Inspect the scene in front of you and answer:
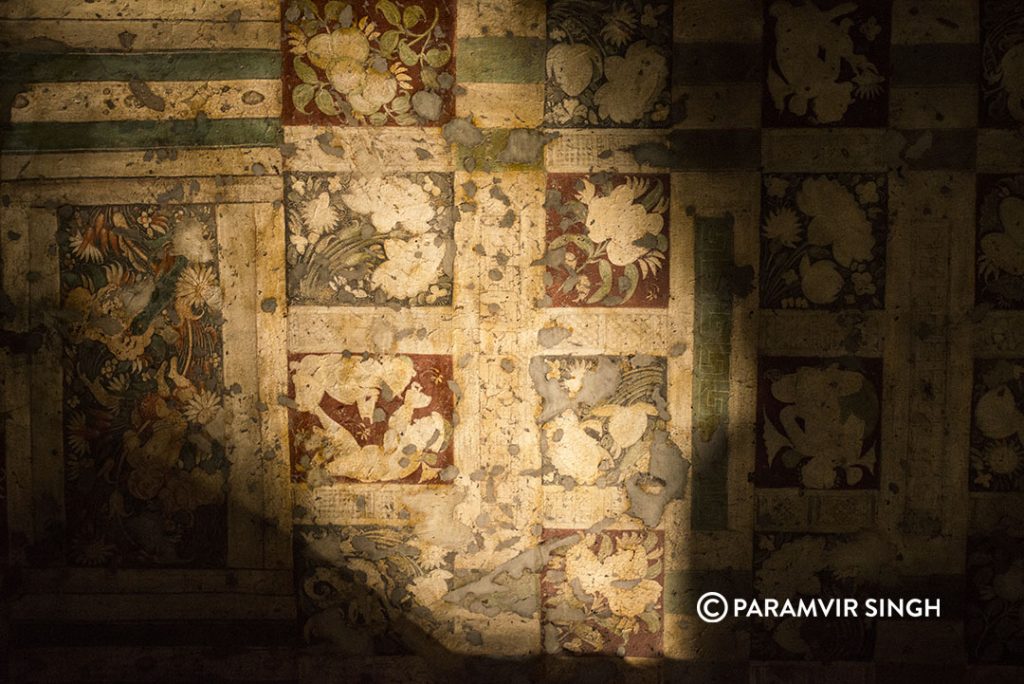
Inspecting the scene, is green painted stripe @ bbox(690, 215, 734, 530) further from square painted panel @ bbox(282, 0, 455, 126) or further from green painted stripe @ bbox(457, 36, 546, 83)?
square painted panel @ bbox(282, 0, 455, 126)

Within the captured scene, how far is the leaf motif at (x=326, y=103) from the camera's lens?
1830mm

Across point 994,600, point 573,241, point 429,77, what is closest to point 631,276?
point 573,241

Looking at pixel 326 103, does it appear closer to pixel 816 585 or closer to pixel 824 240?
pixel 824 240

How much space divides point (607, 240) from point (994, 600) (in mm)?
1555

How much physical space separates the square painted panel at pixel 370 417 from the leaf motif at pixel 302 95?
72 cm

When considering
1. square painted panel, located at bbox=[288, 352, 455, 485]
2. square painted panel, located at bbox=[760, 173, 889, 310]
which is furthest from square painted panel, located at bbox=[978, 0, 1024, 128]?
square painted panel, located at bbox=[288, 352, 455, 485]

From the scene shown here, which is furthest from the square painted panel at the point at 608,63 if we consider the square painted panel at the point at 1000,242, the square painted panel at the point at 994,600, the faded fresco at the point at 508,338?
the square painted panel at the point at 994,600

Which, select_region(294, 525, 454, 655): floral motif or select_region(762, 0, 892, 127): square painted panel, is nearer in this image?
select_region(762, 0, 892, 127): square painted panel

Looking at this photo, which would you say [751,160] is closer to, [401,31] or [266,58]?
[401,31]

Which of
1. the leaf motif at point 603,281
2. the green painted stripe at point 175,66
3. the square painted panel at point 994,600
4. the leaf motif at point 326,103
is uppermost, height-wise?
the green painted stripe at point 175,66

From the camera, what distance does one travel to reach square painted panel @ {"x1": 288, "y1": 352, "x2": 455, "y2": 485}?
73.6 inches

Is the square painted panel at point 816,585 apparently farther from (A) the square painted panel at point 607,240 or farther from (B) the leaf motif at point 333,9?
(B) the leaf motif at point 333,9

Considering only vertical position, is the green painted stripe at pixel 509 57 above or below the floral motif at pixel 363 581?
above

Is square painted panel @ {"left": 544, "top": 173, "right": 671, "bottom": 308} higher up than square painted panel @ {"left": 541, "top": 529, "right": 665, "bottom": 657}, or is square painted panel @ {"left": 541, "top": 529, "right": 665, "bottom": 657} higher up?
square painted panel @ {"left": 544, "top": 173, "right": 671, "bottom": 308}
